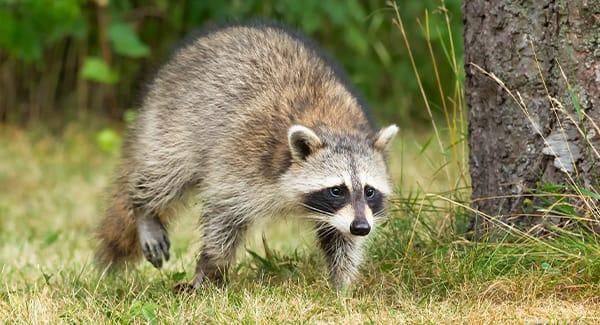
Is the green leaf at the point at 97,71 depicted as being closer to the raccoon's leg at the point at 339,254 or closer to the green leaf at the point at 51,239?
the green leaf at the point at 51,239

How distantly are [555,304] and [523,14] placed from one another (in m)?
1.27

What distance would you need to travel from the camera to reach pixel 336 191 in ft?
16.0

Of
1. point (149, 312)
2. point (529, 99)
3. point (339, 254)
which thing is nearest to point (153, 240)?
point (339, 254)

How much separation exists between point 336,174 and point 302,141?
0.21 m

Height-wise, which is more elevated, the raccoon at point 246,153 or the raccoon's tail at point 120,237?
the raccoon at point 246,153

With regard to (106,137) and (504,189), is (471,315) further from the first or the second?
(106,137)

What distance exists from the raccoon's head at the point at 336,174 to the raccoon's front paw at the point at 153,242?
0.94 m

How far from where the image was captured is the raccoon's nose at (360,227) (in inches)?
182

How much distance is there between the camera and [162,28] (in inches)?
421

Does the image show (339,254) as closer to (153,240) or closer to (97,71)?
(153,240)

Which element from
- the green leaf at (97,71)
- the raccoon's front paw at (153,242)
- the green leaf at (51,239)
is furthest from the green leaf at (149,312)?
the green leaf at (97,71)

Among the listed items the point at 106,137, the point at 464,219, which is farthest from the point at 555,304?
the point at 106,137

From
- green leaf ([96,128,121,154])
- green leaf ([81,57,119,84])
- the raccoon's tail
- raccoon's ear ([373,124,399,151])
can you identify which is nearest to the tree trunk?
raccoon's ear ([373,124,399,151])

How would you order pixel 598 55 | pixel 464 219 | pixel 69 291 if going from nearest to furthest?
pixel 598 55, pixel 69 291, pixel 464 219
